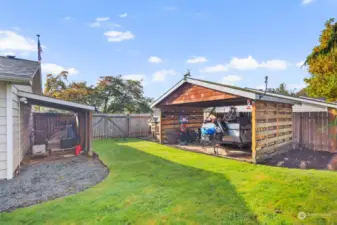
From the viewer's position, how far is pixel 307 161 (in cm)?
603

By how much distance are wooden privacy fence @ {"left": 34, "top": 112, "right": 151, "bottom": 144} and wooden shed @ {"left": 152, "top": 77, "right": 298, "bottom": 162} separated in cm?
427

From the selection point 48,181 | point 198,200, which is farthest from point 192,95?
point 48,181

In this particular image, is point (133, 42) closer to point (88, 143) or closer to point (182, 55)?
point (182, 55)

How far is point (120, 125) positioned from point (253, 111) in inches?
390

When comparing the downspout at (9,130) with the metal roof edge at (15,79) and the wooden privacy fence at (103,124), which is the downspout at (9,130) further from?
the wooden privacy fence at (103,124)

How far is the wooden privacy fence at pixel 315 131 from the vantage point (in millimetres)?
7355

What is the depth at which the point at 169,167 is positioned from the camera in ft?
17.9

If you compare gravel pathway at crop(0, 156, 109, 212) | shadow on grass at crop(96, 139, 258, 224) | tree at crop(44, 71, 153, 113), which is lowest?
gravel pathway at crop(0, 156, 109, 212)

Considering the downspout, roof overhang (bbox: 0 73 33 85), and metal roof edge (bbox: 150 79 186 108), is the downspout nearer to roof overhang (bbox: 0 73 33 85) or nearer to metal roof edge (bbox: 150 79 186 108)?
roof overhang (bbox: 0 73 33 85)

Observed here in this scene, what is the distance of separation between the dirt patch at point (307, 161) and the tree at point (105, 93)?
598 inches

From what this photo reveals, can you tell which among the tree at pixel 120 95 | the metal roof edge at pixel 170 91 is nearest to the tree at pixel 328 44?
the metal roof edge at pixel 170 91

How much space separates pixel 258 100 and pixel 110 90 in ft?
60.0

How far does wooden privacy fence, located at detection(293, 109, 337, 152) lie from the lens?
7.36 meters

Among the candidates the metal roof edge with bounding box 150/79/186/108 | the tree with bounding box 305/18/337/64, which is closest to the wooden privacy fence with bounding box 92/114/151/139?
the metal roof edge with bounding box 150/79/186/108
